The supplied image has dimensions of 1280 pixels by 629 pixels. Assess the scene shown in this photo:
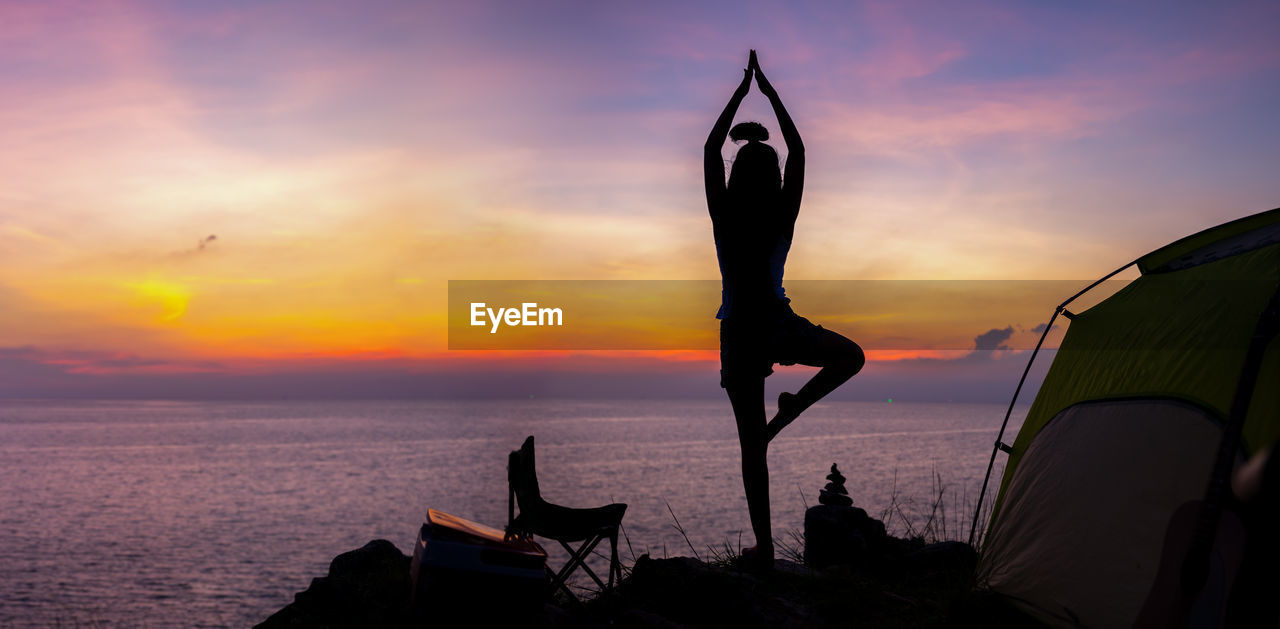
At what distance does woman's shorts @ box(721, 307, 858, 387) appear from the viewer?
5.41 metres

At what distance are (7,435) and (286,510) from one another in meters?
153

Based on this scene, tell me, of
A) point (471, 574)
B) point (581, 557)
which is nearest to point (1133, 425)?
point (581, 557)

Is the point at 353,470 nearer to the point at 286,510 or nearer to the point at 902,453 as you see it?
the point at 286,510

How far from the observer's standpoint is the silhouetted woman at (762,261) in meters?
5.43

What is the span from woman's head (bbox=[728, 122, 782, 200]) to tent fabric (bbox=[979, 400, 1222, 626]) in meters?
2.86

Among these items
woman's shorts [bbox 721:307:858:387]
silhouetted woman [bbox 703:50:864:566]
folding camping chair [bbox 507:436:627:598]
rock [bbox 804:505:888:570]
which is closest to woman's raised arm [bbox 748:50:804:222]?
silhouetted woman [bbox 703:50:864:566]

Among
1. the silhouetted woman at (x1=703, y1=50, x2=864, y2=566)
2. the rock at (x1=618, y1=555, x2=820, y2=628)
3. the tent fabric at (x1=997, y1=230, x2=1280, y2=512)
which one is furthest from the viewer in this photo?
the silhouetted woman at (x1=703, y1=50, x2=864, y2=566)

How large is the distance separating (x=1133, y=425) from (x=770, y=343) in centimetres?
245

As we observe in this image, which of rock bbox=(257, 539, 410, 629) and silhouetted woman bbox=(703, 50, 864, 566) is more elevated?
silhouetted woman bbox=(703, 50, 864, 566)

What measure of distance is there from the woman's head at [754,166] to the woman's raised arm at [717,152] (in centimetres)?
10

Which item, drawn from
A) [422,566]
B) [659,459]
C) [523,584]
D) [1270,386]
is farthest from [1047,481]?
[659,459]

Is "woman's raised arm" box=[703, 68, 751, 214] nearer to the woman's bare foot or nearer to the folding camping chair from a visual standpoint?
the woman's bare foot

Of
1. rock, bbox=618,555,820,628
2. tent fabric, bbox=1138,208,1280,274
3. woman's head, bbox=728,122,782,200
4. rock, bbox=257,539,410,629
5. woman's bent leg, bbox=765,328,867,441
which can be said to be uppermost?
woman's head, bbox=728,122,782,200

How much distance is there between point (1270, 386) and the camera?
178 inches
